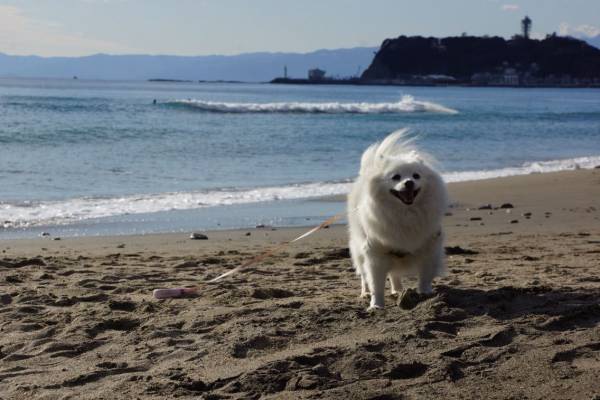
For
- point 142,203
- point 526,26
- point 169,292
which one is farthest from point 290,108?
point 526,26

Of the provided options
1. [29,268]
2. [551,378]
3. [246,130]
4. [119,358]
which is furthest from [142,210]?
[246,130]

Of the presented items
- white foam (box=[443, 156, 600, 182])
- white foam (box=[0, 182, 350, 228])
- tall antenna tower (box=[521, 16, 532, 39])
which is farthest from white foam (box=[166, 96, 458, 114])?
tall antenna tower (box=[521, 16, 532, 39])

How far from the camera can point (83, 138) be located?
2202 cm

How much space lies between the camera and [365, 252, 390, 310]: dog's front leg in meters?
5.05

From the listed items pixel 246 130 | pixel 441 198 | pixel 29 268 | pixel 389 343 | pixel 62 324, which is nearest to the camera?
pixel 389 343

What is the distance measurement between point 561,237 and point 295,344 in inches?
195

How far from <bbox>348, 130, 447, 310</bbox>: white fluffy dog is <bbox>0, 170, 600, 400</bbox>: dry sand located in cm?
25

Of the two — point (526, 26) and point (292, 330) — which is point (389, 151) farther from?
point (526, 26)

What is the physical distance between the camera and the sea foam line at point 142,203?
9.82m

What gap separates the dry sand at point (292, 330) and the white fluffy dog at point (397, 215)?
0.25 m

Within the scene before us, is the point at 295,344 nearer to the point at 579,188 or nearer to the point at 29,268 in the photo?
the point at 29,268

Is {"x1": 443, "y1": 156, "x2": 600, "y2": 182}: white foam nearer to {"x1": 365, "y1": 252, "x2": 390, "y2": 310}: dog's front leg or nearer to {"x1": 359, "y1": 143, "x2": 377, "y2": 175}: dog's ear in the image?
{"x1": 359, "y1": 143, "x2": 377, "y2": 175}: dog's ear

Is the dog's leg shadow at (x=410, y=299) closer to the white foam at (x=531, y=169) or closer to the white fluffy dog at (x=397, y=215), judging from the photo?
the white fluffy dog at (x=397, y=215)

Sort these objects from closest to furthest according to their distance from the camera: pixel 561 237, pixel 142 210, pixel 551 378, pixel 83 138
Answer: pixel 551 378 < pixel 561 237 < pixel 142 210 < pixel 83 138
